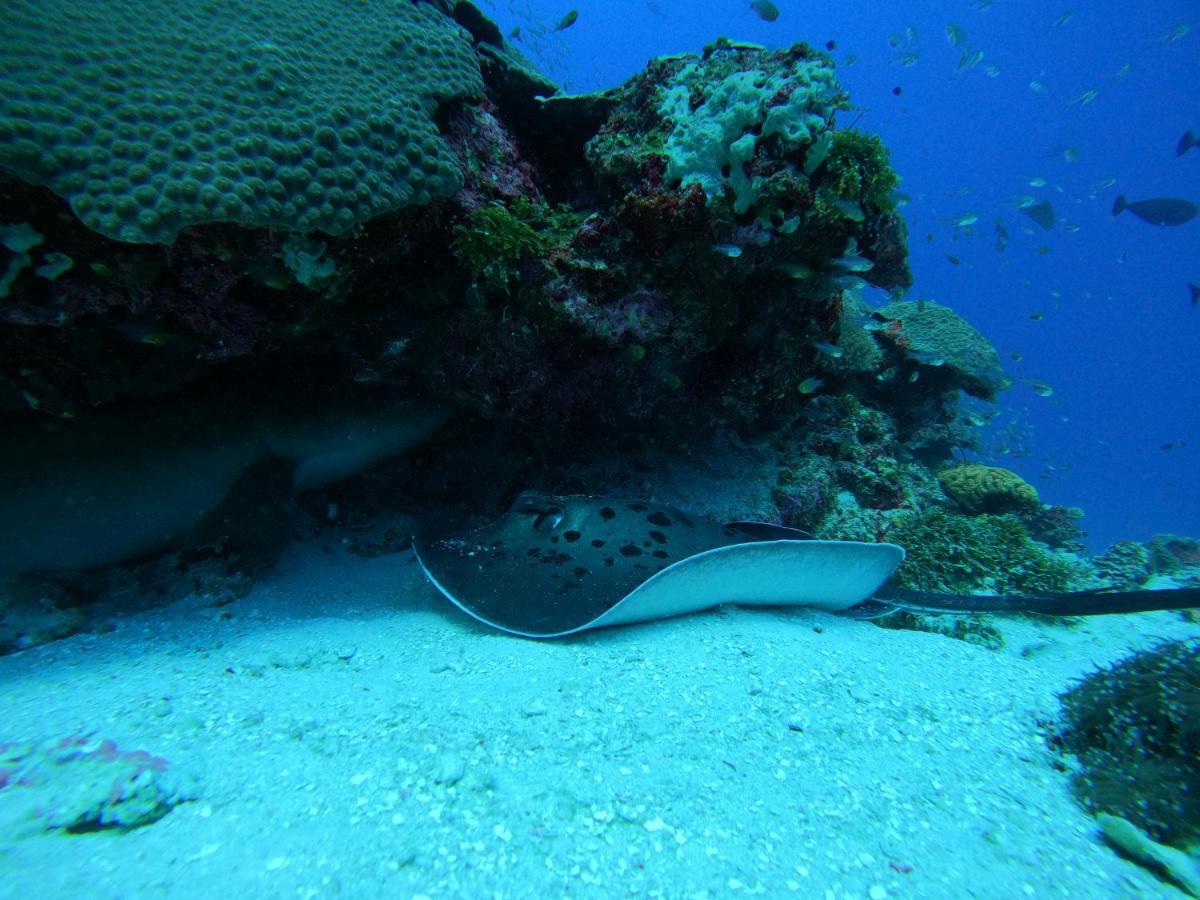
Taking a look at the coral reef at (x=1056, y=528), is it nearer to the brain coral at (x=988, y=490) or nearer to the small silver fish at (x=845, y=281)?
the brain coral at (x=988, y=490)

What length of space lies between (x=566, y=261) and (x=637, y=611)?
267 cm

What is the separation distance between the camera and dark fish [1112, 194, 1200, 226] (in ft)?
35.6

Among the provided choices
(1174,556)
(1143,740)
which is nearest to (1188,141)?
(1174,556)

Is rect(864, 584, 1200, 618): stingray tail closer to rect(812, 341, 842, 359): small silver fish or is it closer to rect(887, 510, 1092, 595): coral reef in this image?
rect(887, 510, 1092, 595): coral reef

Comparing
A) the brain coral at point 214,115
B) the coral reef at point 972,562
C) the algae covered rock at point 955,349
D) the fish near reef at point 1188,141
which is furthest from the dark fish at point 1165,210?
the brain coral at point 214,115

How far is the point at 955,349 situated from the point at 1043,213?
32.0ft

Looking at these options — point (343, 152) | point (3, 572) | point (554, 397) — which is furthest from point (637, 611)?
point (3, 572)

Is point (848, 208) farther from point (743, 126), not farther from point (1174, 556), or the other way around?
point (1174, 556)

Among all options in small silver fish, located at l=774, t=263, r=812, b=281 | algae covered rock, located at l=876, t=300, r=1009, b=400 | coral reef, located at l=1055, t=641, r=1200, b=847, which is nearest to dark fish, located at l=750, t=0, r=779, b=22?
algae covered rock, located at l=876, t=300, r=1009, b=400

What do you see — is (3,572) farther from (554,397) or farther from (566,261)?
(566,261)

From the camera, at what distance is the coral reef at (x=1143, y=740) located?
2.28 m

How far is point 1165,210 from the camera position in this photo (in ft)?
36.5

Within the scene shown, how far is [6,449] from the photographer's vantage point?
365cm

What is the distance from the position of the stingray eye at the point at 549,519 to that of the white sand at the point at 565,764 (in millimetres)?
900
